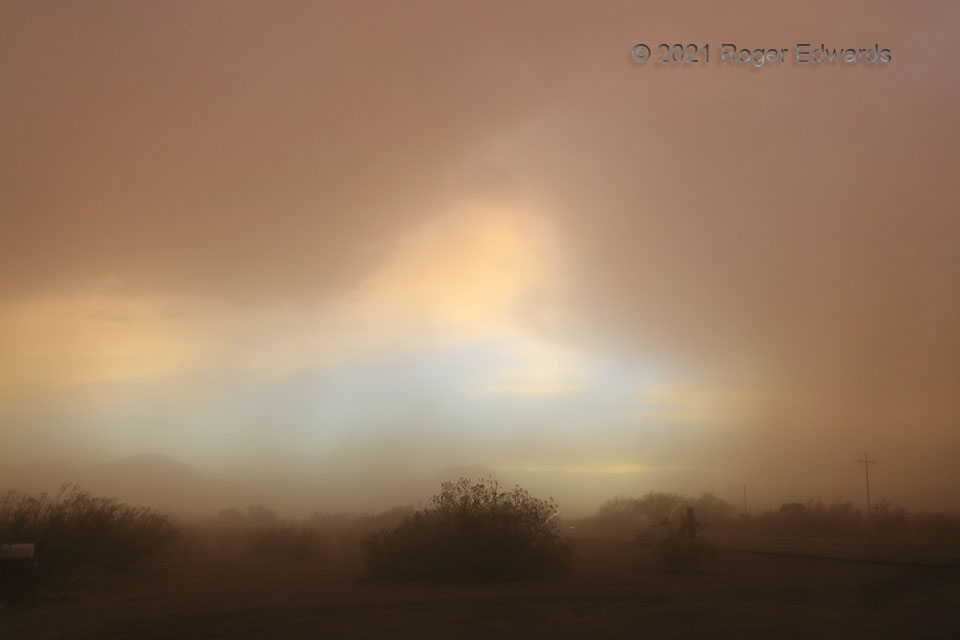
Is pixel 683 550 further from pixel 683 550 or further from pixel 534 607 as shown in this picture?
pixel 534 607

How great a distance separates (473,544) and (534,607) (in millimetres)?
6809

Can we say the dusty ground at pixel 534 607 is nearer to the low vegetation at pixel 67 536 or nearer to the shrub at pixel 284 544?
the low vegetation at pixel 67 536

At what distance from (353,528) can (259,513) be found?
196 ft

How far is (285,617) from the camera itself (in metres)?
16.1

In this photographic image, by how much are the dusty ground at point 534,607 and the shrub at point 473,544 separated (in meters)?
1.15

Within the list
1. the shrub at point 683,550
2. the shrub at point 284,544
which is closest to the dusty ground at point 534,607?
the shrub at point 683,550

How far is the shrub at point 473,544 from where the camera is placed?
23.8 meters

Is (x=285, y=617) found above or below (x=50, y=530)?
below

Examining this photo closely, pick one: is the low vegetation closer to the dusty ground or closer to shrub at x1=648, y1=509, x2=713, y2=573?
the dusty ground

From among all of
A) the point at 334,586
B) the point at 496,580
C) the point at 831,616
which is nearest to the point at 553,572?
the point at 496,580

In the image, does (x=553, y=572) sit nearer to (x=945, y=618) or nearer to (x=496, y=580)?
(x=496, y=580)

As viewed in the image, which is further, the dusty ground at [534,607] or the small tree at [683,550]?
the small tree at [683,550]

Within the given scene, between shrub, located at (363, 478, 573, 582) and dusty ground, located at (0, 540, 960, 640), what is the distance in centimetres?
115

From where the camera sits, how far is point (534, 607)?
1723cm
